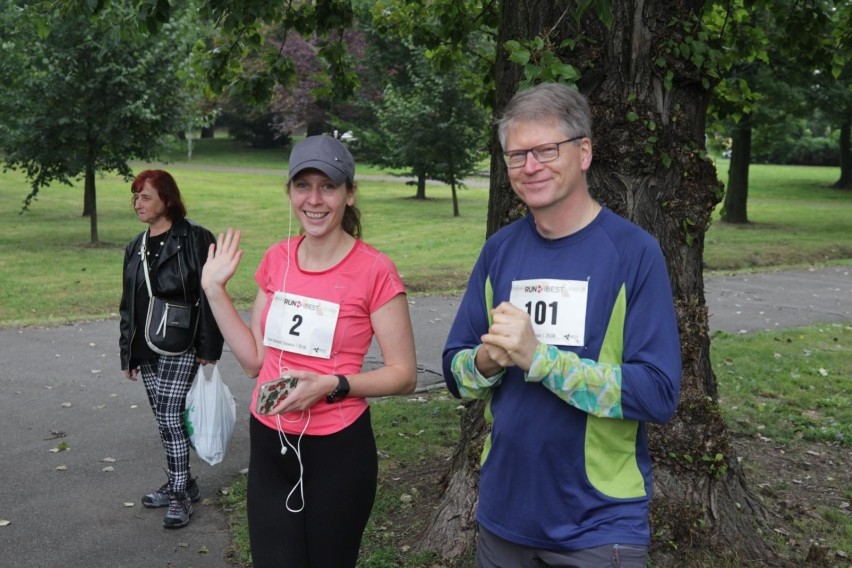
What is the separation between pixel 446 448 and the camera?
677 cm

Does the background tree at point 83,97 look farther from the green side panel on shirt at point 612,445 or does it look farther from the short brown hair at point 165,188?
the green side panel on shirt at point 612,445

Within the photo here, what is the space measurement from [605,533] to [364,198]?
30.6m

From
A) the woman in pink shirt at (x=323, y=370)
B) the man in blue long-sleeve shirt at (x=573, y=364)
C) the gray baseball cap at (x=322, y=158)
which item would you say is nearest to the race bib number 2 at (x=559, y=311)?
the man in blue long-sleeve shirt at (x=573, y=364)

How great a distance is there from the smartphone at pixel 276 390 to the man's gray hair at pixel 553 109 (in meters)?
0.98

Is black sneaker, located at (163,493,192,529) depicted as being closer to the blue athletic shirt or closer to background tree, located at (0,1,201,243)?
the blue athletic shirt

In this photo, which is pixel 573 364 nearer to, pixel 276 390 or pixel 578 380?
pixel 578 380

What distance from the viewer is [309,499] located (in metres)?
3.25

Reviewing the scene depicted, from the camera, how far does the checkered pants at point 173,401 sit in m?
5.66

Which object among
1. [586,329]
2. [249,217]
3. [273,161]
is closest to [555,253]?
[586,329]

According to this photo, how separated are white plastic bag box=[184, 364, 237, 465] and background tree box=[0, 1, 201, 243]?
1296cm

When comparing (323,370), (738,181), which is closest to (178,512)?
(323,370)

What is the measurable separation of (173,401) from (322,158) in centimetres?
287

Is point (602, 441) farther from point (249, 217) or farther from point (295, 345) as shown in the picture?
point (249, 217)

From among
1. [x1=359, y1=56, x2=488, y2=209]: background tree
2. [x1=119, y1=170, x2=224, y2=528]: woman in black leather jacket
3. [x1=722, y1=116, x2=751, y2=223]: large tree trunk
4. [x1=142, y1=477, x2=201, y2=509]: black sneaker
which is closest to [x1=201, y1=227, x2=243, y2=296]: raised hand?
[x1=119, y1=170, x2=224, y2=528]: woman in black leather jacket
